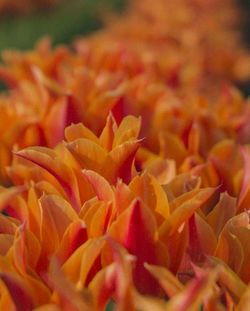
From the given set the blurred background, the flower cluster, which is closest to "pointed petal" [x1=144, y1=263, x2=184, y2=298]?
the flower cluster

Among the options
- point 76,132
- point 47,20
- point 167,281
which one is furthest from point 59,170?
point 47,20

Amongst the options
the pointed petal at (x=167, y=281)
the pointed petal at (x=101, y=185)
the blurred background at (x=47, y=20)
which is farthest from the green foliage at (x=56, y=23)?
the pointed petal at (x=167, y=281)

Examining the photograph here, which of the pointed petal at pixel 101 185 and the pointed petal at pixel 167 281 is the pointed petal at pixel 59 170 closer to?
the pointed petal at pixel 101 185

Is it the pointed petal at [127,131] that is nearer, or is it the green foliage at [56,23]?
the pointed petal at [127,131]

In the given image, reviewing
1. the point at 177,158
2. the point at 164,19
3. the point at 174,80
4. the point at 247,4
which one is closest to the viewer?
the point at 177,158

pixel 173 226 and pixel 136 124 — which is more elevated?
pixel 136 124

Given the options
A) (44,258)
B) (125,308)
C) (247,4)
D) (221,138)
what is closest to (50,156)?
(44,258)

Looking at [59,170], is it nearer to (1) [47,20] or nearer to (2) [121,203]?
(2) [121,203]

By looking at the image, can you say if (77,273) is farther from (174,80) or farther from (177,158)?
(174,80)

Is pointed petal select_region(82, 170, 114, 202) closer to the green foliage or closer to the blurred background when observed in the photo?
the blurred background
